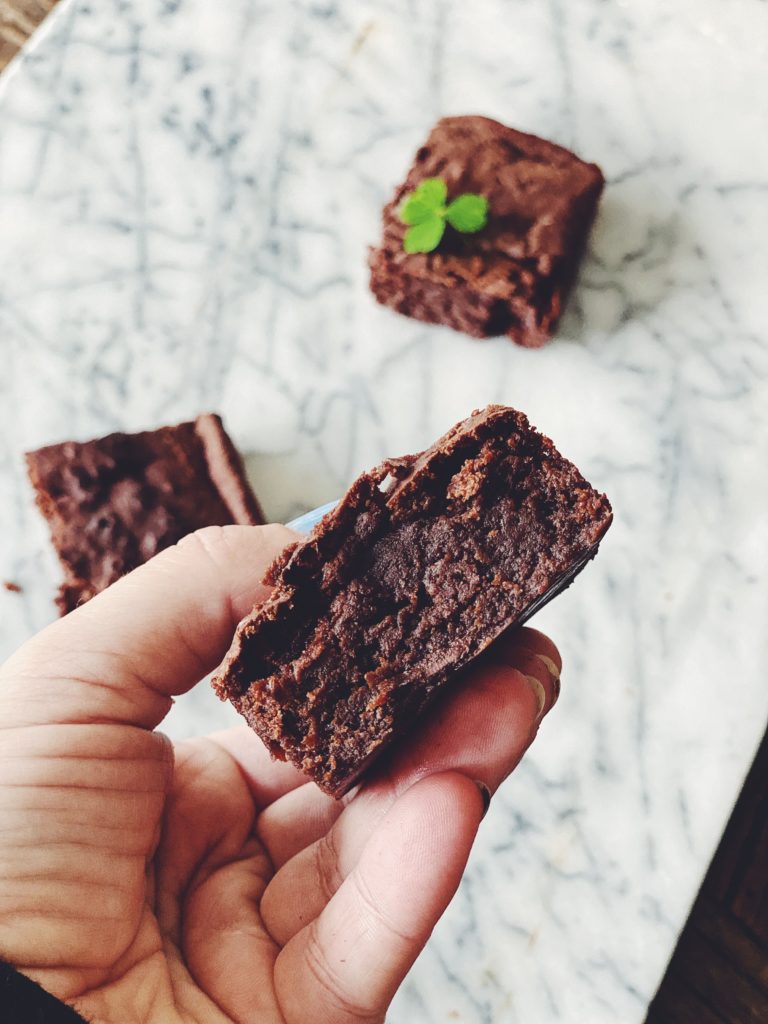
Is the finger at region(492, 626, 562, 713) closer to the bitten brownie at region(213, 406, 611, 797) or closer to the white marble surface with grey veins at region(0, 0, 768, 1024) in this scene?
the bitten brownie at region(213, 406, 611, 797)

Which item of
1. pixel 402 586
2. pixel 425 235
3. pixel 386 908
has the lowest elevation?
pixel 386 908

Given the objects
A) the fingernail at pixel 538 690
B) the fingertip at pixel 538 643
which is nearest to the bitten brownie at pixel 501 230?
the fingertip at pixel 538 643

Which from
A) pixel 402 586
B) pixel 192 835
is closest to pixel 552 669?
pixel 402 586

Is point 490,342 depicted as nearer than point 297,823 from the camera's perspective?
No

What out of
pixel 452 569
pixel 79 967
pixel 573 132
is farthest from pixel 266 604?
pixel 573 132

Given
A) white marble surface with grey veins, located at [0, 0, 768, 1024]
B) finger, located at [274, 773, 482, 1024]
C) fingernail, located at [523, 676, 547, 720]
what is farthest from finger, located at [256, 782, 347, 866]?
white marble surface with grey veins, located at [0, 0, 768, 1024]

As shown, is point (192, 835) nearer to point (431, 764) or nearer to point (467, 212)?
point (431, 764)

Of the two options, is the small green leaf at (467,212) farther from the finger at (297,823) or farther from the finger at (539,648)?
the finger at (297,823)
